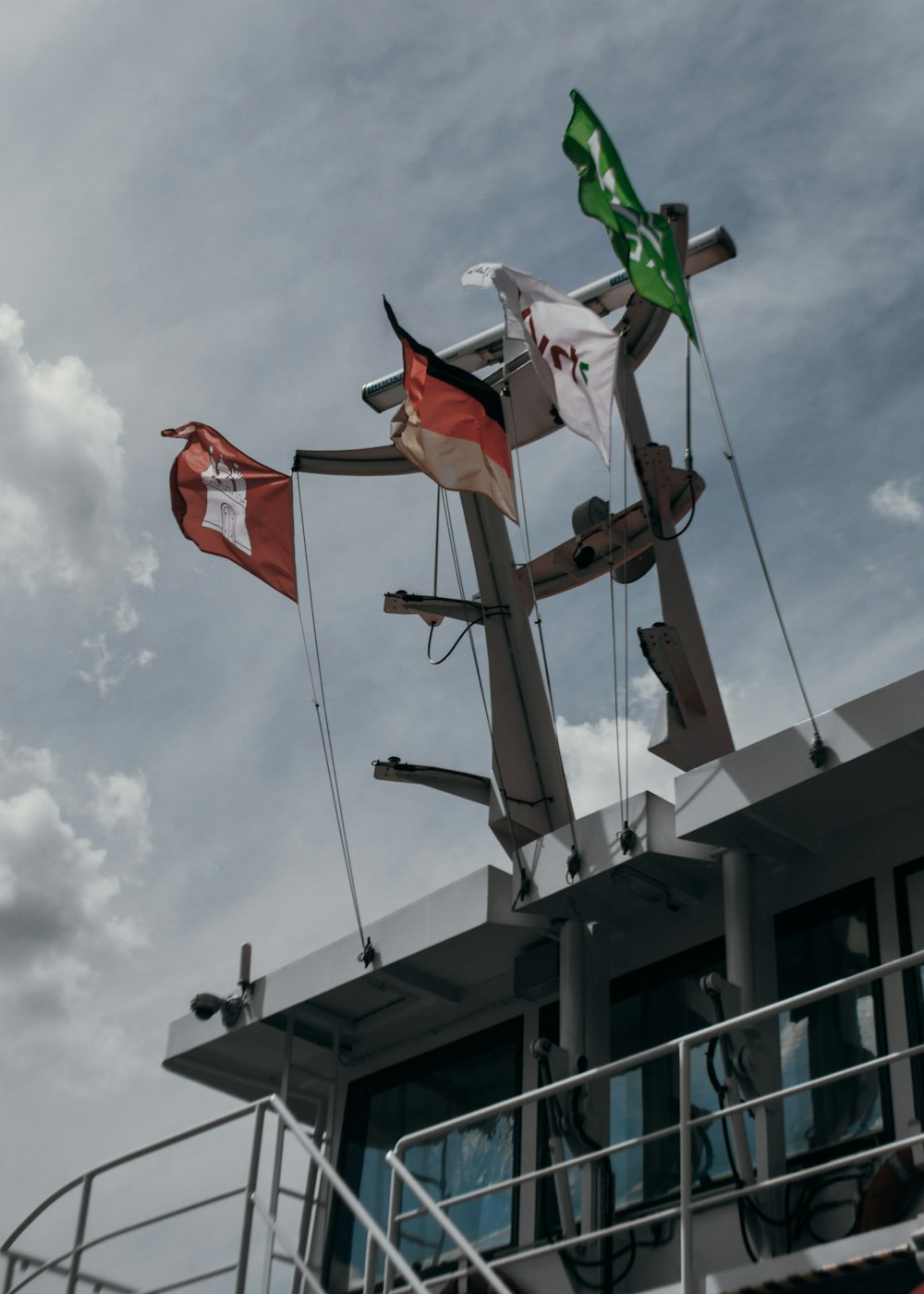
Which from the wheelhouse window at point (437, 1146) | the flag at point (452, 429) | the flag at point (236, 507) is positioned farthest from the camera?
the flag at point (236, 507)

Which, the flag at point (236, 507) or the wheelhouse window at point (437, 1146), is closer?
the wheelhouse window at point (437, 1146)

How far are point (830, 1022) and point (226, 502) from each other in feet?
21.7

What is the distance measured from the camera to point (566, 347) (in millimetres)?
10430

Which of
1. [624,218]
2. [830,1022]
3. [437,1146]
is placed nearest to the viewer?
[830,1022]

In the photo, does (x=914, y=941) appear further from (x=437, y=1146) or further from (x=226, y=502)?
(x=226, y=502)

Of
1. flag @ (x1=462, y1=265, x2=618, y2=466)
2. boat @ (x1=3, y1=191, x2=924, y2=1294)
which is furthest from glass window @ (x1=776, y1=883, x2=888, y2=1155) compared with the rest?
flag @ (x1=462, y1=265, x2=618, y2=466)

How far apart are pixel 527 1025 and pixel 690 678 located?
266cm

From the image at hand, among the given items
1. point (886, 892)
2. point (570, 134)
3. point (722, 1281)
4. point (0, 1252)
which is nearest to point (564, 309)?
point (570, 134)

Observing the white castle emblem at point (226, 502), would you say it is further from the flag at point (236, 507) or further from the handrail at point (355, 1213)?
the handrail at point (355, 1213)

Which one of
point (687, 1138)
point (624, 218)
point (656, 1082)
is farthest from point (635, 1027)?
point (624, 218)

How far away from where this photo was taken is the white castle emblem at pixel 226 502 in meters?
12.6

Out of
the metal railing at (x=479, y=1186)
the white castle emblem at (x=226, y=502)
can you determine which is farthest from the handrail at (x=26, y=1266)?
the white castle emblem at (x=226, y=502)

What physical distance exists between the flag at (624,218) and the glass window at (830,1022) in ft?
12.9

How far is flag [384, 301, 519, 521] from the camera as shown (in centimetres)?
1075
